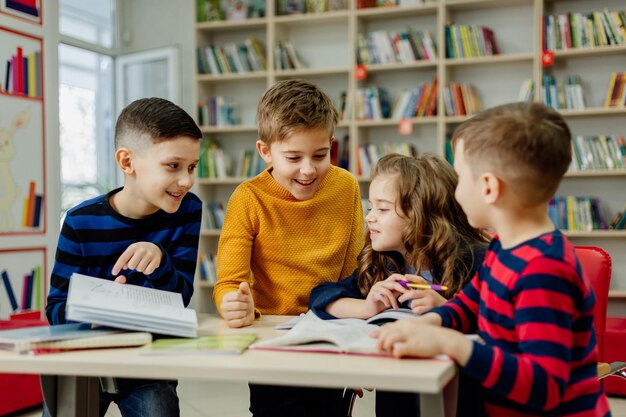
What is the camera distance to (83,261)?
61.9 inches

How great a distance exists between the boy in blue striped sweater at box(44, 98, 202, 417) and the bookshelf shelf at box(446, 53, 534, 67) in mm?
3406

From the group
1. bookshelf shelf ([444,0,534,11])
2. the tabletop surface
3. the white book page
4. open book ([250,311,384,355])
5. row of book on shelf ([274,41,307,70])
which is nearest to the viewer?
the tabletop surface

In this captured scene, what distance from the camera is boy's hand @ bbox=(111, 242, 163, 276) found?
1399 mm

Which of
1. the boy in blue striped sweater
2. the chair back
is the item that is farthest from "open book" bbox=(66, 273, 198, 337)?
the chair back

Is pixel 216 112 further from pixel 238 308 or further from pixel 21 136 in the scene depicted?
pixel 238 308

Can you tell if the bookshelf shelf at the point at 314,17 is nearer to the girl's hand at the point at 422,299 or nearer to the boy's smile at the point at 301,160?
the boy's smile at the point at 301,160

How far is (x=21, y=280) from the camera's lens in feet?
12.9

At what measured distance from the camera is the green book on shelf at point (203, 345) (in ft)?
3.61

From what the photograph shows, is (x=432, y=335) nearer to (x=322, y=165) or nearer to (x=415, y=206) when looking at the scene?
→ (x=415, y=206)

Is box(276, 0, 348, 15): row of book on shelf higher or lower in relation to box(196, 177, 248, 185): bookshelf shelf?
higher

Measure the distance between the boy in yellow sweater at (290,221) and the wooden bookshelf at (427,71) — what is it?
3077 millimetres

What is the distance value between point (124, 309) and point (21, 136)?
10.1ft

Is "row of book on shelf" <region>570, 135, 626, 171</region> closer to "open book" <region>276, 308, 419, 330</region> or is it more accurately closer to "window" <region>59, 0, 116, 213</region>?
"open book" <region>276, 308, 419, 330</region>

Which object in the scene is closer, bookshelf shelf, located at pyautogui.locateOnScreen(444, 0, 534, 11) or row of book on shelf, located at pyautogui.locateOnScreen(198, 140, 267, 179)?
bookshelf shelf, located at pyautogui.locateOnScreen(444, 0, 534, 11)
